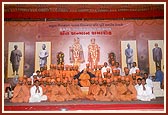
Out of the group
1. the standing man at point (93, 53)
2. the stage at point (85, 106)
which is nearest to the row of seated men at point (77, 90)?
the stage at point (85, 106)

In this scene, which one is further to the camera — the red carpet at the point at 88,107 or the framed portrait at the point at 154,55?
the framed portrait at the point at 154,55

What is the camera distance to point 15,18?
22.1 ft

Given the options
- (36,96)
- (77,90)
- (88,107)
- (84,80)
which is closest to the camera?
(88,107)

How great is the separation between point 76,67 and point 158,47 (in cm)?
179

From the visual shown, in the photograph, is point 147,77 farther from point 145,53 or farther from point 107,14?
point 107,14

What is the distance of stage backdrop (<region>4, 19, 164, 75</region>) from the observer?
6793mm

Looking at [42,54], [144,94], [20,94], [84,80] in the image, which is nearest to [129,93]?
[144,94]

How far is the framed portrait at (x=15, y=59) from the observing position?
22.2ft

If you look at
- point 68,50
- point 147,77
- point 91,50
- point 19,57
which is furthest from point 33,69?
point 147,77

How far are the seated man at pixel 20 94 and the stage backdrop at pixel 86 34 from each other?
0.38 metres

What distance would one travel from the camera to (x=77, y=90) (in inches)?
260

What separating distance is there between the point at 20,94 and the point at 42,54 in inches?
38.5

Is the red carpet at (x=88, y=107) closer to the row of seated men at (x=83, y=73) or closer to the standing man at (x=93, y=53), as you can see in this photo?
the row of seated men at (x=83, y=73)

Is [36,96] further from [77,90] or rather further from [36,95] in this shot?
[77,90]
